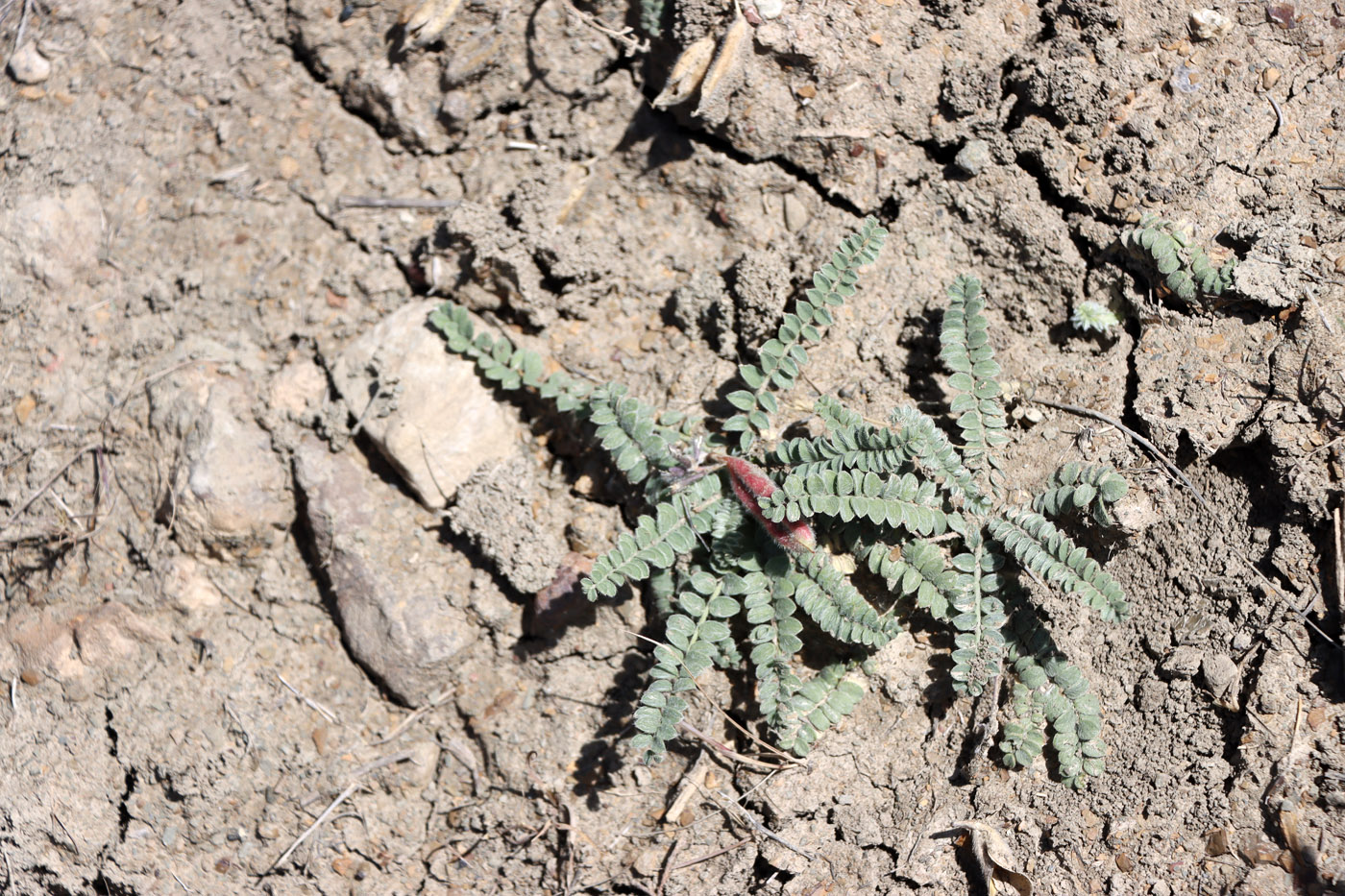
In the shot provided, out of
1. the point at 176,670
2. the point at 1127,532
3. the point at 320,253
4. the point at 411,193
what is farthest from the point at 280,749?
the point at 1127,532

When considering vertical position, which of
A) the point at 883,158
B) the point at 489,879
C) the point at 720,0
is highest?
the point at 720,0

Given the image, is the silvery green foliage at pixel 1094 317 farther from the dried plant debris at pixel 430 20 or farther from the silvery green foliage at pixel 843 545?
the dried plant debris at pixel 430 20

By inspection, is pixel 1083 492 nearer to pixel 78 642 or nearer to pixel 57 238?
pixel 78 642

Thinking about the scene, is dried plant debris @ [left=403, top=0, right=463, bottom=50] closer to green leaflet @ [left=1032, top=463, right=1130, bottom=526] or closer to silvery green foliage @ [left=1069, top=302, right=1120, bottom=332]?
silvery green foliage @ [left=1069, top=302, right=1120, bottom=332]

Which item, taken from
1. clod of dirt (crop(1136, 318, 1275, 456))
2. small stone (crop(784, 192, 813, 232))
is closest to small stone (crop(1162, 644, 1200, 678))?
clod of dirt (crop(1136, 318, 1275, 456))

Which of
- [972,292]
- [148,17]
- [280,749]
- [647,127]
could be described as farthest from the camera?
[148,17]

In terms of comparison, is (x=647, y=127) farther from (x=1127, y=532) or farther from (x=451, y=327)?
(x=1127, y=532)
